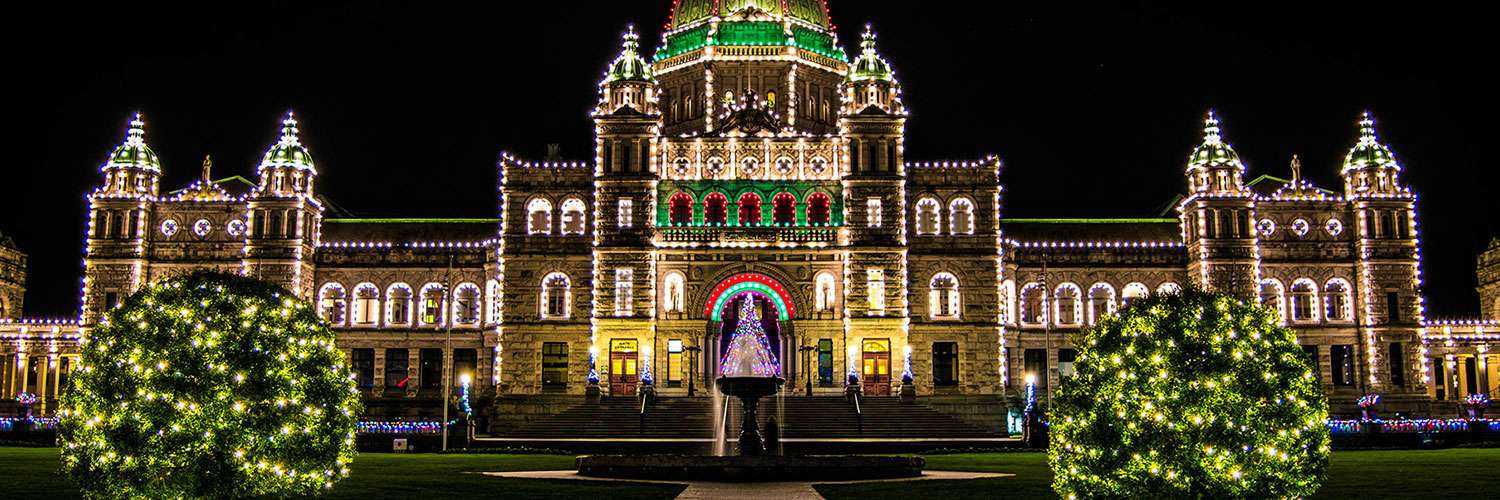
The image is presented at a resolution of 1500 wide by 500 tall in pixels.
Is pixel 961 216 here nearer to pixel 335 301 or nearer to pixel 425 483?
pixel 335 301

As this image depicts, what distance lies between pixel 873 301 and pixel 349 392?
43544mm

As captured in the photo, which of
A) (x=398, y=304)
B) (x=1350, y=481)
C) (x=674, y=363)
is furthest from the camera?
(x=398, y=304)

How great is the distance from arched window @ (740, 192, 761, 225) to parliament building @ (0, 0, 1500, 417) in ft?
0.43

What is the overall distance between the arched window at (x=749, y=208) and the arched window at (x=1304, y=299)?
29545 millimetres

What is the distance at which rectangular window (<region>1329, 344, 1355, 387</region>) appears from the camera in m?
69.8

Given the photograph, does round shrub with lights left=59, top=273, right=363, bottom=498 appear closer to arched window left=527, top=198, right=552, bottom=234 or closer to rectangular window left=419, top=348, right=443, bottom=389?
arched window left=527, top=198, right=552, bottom=234

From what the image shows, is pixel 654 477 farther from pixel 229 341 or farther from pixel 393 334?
pixel 393 334

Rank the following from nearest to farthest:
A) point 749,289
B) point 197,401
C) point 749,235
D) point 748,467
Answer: point 197,401, point 748,467, point 749,235, point 749,289

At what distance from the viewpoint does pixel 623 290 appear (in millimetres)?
66312

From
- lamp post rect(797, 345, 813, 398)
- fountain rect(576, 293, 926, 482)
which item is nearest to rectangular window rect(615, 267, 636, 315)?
lamp post rect(797, 345, 813, 398)

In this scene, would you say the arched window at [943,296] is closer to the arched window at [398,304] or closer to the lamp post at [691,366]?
the lamp post at [691,366]

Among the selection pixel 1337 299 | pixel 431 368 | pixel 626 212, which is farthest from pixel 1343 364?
pixel 431 368

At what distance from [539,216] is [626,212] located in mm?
5316

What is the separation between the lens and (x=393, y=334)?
72.5 meters
